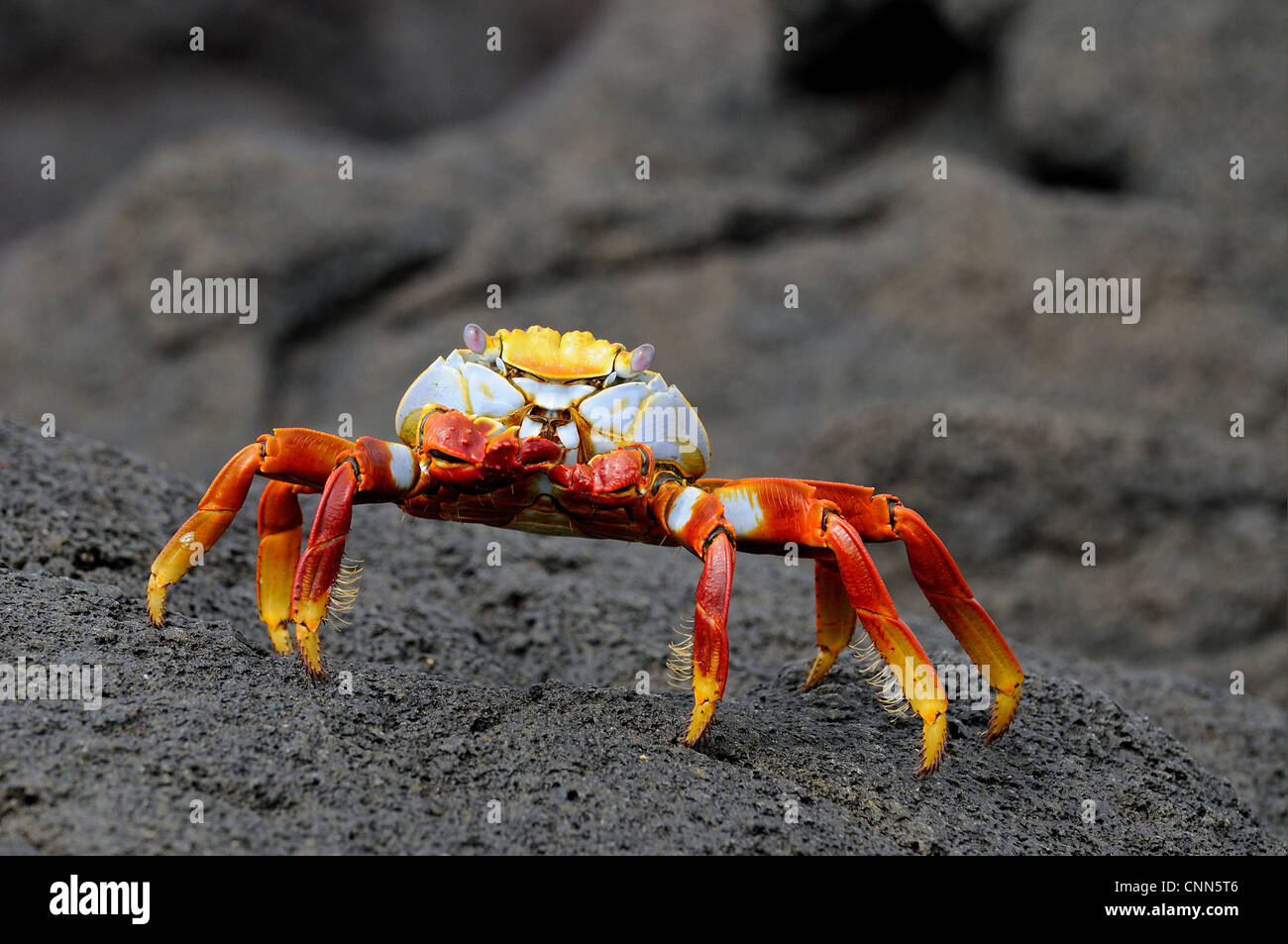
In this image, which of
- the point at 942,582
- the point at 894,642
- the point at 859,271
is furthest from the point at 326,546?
the point at 859,271

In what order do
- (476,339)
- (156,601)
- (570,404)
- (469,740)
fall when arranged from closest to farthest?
(469,740), (156,601), (570,404), (476,339)

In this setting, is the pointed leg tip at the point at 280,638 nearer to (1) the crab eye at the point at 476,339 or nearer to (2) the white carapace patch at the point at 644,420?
(1) the crab eye at the point at 476,339

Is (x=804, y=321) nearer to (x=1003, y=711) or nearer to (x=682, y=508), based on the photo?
(x=1003, y=711)

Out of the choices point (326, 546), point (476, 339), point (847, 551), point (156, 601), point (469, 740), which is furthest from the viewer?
point (476, 339)

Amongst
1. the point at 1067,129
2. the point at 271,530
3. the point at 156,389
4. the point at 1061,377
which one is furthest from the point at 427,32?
the point at 271,530

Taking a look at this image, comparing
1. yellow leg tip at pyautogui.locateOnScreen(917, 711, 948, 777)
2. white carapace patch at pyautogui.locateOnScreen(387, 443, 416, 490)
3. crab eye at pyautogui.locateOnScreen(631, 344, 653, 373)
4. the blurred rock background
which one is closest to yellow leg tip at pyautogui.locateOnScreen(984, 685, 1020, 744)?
yellow leg tip at pyautogui.locateOnScreen(917, 711, 948, 777)
